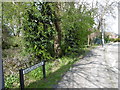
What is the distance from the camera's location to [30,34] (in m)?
5.90

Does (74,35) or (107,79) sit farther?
(74,35)

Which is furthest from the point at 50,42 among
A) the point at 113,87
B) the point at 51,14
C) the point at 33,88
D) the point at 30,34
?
the point at 113,87

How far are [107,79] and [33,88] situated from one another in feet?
7.90

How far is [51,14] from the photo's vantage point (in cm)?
625

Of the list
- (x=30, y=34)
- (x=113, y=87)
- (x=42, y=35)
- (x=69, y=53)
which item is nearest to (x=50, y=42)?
(x=42, y=35)

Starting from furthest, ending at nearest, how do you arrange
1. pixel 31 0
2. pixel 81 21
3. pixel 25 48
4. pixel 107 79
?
pixel 81 21 < pixel 25 48 < pixel 31 0 < pixel 107 79

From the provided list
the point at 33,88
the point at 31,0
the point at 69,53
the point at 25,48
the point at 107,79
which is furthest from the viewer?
the point at 69,53

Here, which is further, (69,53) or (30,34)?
(69,53)

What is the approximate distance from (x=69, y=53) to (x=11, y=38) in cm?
424

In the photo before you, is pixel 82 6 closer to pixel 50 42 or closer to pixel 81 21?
pixel 81 21

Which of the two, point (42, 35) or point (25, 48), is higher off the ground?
point (42, 35)

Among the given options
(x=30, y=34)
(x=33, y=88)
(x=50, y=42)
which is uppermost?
(x=30, y=34)

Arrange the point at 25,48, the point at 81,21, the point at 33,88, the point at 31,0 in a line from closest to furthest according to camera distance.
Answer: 1. the point at 33,88
2. the point at 31,0
3. the point at 25,48
4. the point at 81,21

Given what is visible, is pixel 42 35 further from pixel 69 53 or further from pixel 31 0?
pixel 69 53
